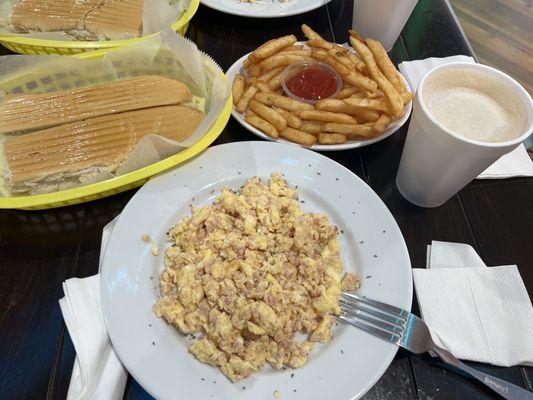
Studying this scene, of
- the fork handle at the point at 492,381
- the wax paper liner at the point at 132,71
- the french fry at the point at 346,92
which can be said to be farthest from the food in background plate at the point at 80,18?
the fork handle at the point at 492,381

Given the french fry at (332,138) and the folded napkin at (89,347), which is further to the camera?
the french fry at (332,138)

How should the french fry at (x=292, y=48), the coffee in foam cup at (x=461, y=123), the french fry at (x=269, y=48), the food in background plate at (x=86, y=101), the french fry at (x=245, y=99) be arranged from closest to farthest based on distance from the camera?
the coffee in foam cup at (x=461, y=123)
the food in background plate at (x=86, y=101)
the french fry at (x=245, y=99)
the french fry at (x=269, y=48)
the french fry at (x=292, y=48)

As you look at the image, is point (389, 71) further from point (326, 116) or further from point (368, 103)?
point (326, 116)

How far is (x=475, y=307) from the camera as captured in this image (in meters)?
1.56

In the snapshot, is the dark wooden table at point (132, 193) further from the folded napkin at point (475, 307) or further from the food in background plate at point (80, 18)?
the food in background plate at point (80, 18)

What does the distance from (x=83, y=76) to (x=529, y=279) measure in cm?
233

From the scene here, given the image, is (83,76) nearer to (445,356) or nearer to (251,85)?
(251,85)

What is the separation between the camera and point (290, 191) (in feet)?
5.86

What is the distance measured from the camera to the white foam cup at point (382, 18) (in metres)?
2.42

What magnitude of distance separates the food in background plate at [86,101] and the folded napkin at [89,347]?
0.85 m

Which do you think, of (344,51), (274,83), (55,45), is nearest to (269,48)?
(274,83)

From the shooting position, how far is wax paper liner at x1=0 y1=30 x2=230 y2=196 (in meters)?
1.99

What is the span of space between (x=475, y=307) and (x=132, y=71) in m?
2.00

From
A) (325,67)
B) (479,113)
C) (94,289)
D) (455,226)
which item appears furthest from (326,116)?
(94,289)
